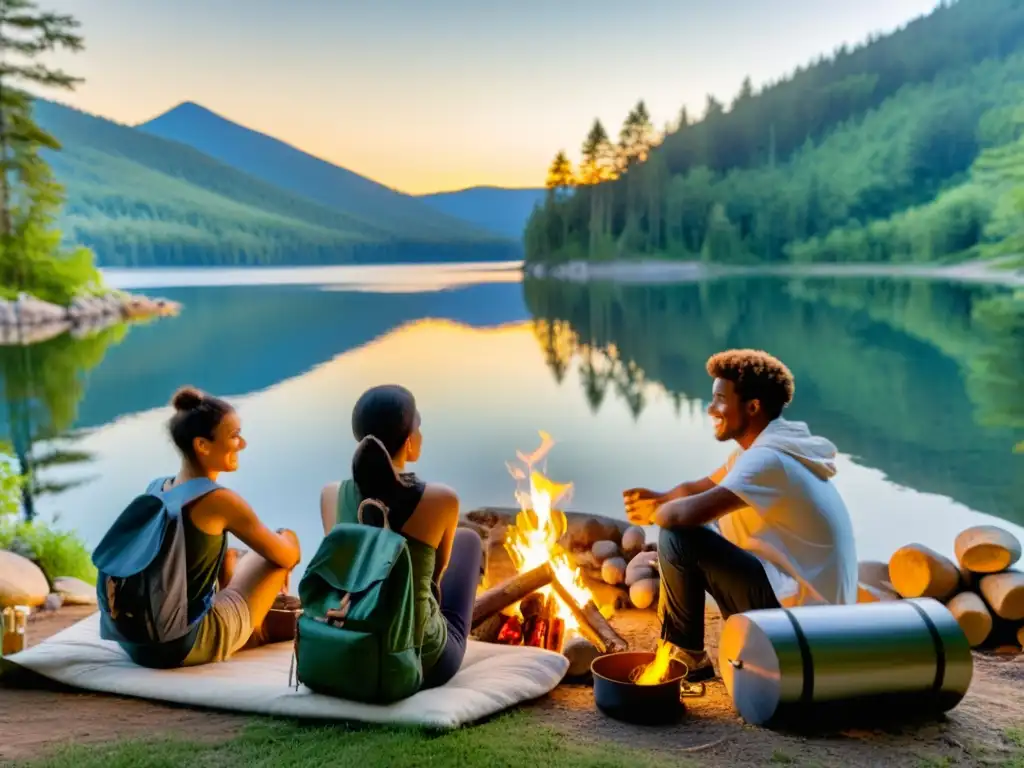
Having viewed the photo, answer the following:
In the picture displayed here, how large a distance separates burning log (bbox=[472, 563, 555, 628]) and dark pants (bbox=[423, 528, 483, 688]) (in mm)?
647

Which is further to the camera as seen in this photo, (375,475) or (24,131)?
(24,131)

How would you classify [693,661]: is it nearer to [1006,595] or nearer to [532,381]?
[1006,595]

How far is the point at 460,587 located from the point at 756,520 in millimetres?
868

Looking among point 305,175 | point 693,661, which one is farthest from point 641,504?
point 305,175

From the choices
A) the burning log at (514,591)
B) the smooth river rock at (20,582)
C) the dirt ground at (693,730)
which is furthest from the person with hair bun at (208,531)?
the smooth river rock at (20,582)

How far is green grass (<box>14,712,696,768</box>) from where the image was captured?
7.57ft

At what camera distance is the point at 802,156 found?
19.9 metres

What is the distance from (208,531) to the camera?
9.62ft

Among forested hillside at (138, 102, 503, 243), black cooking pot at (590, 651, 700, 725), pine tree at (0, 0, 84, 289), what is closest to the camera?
black cooking pot at (590, 651, 700, 725)

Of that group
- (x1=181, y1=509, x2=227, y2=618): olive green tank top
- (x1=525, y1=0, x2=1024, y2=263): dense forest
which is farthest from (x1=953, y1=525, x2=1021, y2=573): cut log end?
(x1=525, y1=0, x2=1024, y2=263): dense forest

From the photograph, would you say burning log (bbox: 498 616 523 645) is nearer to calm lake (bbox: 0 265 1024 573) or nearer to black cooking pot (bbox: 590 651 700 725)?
black cooking pot (bbox: 590 651 700 725)

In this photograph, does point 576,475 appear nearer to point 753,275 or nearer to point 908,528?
point 908,528

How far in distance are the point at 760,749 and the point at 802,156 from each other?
18.9 m

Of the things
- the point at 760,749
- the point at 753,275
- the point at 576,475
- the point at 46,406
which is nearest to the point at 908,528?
the point at 576,475
